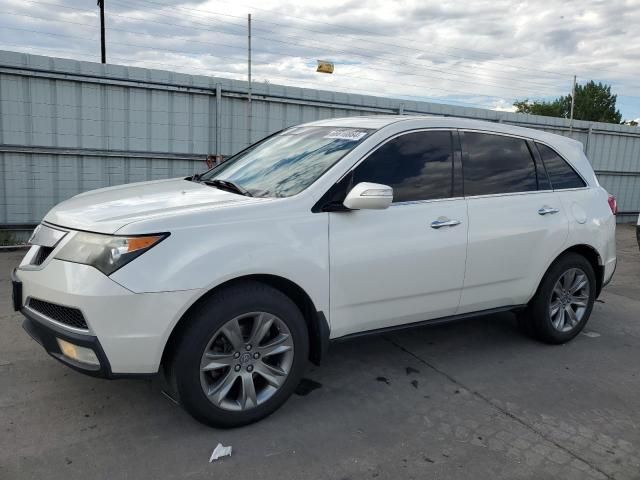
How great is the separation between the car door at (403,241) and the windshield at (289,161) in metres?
0.22

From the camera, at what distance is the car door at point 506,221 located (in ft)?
13.1

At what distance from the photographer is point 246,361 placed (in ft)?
10.2

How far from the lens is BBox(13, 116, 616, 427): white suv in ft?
9.15

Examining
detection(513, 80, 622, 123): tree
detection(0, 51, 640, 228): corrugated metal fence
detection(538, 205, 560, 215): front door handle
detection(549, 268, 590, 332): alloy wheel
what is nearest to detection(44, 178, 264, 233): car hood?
detection(538, 205, 560, 215): front door handle

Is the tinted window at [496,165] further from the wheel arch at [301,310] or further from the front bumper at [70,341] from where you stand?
the front bumper at [70,341]

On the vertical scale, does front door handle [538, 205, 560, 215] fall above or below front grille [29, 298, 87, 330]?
above

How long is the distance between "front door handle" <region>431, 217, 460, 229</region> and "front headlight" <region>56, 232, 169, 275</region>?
1.81 metres

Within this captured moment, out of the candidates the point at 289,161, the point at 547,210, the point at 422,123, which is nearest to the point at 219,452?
the point at 289,161

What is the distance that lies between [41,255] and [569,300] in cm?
412

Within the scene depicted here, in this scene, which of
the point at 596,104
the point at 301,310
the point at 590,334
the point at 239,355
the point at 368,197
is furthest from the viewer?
the point at 596,104

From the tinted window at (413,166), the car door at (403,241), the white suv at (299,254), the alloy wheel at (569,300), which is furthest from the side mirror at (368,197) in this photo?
the alloy wheel at (569,300)

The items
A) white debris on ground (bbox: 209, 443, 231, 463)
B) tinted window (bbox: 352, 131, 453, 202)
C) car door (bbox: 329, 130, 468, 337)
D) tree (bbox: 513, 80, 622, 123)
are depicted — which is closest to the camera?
white debris on ground (bbox: 209, 443, 231, 463)

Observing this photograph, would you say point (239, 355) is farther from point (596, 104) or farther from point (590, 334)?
point (596, 104)

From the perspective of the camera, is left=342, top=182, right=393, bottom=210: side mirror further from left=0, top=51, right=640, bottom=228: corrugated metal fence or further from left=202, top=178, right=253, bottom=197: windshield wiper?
left=0, top=51, right=640, bottom=228: corrugated metal fence
